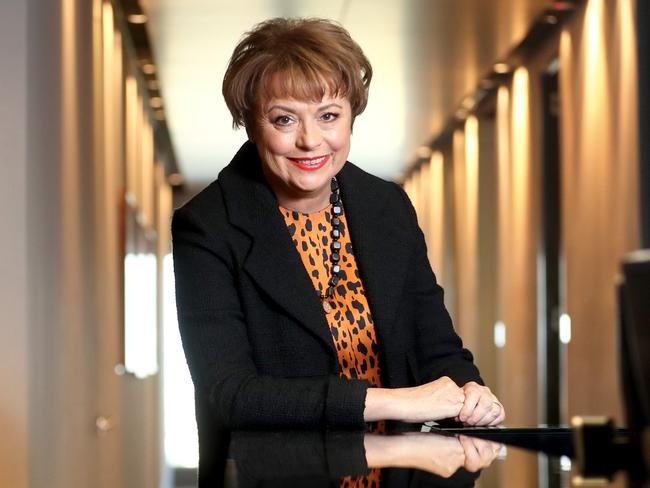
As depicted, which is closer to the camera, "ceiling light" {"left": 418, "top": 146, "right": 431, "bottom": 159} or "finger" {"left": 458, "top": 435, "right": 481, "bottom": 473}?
"finger" {"left": 458, "top": 435, "right": 481, "bottom": 473}

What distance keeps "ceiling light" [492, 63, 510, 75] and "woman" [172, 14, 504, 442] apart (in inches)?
294

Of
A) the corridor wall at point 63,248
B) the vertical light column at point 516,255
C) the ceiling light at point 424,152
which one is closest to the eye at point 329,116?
the corridor wall at point 63,248

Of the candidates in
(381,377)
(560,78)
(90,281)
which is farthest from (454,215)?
(381,377)

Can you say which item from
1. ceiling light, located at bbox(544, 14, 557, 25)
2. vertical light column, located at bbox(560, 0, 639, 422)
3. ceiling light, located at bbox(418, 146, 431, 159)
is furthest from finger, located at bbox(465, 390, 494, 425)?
ceiling light, located at bbox(418, 146, 431, 159)

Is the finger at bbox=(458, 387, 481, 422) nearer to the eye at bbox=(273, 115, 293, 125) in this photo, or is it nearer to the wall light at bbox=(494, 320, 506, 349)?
the eye at bbox=(273, 115, 293, 125)

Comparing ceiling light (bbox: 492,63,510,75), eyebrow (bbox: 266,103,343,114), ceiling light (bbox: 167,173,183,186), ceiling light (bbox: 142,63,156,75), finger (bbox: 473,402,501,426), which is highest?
ceiling light (bbox: 142,63,156,75)

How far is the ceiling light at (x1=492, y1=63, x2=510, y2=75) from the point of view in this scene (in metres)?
9.60

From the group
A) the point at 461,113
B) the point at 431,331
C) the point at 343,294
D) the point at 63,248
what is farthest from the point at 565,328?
the point at 343,294

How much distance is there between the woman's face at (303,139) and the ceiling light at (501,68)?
760 cm

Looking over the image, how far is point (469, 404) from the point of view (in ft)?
6.65

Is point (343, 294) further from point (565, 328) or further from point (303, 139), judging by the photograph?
point (565, 328)

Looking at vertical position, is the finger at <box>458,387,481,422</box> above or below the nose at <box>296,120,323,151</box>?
below

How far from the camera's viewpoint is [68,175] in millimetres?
4672

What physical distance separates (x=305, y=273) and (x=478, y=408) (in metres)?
0.41
